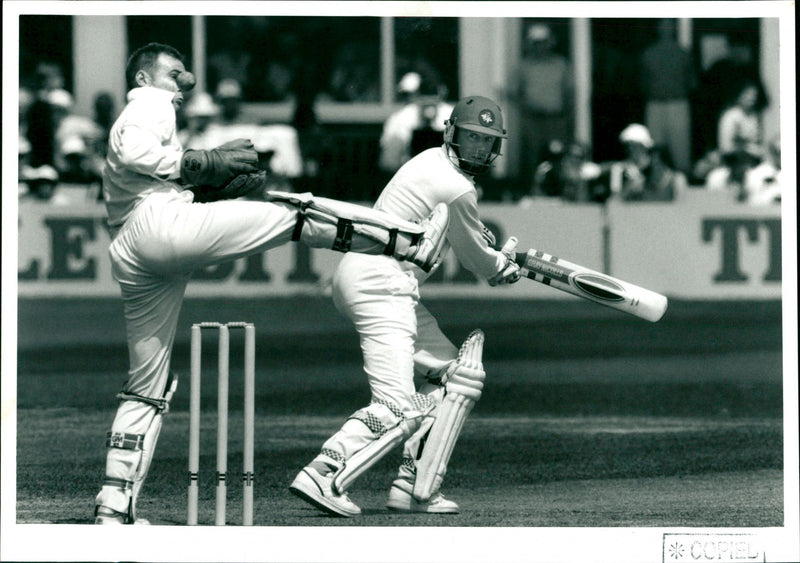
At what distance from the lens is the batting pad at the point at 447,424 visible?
883 centimetres

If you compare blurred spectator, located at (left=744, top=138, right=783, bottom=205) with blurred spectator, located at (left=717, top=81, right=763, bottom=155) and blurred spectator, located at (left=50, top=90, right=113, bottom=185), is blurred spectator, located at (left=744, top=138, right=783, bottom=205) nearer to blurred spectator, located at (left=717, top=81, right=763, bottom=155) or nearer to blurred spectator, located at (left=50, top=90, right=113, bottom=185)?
blurred spectator, located at (left=717, top=81, right=763, bottom=155)

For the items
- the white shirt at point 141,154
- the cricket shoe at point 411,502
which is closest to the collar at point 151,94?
the white shirt at point 141,154

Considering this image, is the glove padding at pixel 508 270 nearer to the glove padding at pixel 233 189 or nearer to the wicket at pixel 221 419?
the glove padding at pixel 233 189

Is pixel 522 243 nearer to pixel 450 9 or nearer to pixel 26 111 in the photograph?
pixel 26 111

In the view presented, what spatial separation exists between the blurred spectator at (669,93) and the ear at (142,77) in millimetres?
11872

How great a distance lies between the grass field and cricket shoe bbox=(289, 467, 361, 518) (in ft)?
0.22

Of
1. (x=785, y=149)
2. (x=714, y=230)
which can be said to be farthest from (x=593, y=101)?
(x=785, y=149)

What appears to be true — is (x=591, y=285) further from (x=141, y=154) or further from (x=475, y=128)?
(x=141, y=154)

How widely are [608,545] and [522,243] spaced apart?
10339 mm

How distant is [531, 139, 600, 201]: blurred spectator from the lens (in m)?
18.9

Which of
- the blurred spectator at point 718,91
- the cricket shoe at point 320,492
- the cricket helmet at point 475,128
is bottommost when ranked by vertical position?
the cricket shoe at point 320,492

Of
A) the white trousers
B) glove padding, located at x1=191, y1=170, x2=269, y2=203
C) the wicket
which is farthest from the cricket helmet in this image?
the wicket

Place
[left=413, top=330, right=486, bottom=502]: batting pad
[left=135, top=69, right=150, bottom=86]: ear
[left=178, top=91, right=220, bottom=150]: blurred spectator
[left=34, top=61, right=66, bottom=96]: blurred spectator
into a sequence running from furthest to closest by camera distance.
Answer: [left=34, top=61, right=66, bottom=96]: blurred spectator, [left=178, top=91, right=220, bottom=150]: blurred spectator, [left=413, top=330, right=486, bottom=502]: batting pad, [left=135, top=69, right=150, bottom=86]: ear

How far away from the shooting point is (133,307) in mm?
8281
